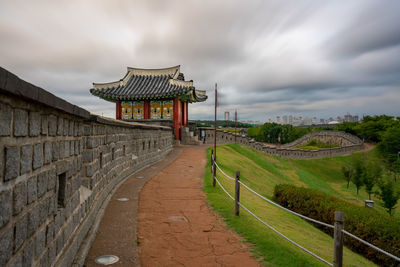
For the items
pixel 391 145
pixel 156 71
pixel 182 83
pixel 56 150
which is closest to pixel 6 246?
pixel 56 150

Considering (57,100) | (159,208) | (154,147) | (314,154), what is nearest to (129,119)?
(154,147)

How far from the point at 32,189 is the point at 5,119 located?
85cm

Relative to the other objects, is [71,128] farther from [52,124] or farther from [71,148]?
[52,124]

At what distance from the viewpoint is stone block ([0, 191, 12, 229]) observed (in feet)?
6.15

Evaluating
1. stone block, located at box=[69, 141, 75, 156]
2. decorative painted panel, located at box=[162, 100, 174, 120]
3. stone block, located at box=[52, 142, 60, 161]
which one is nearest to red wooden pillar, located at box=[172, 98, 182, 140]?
decorative painted panel, located at box=[162, 100, 174, 120]

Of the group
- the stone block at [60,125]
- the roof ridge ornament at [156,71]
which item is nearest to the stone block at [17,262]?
the stone block at [60,125]

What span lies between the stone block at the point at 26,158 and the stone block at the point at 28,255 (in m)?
0.68

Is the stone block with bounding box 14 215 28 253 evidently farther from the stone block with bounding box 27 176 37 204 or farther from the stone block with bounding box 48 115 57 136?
the stone block with bounding box 48 115 57 136

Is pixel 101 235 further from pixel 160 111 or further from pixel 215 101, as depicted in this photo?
pixel 160 111

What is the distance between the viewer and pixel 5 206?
193 centimetres

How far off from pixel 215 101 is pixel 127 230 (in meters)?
6.65

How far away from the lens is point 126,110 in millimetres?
24516

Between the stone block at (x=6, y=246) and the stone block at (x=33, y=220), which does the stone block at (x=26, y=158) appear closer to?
the stone block at (x=33, y=220)

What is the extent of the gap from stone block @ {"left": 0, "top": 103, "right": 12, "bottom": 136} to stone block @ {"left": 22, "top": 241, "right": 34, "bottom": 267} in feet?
3.48
